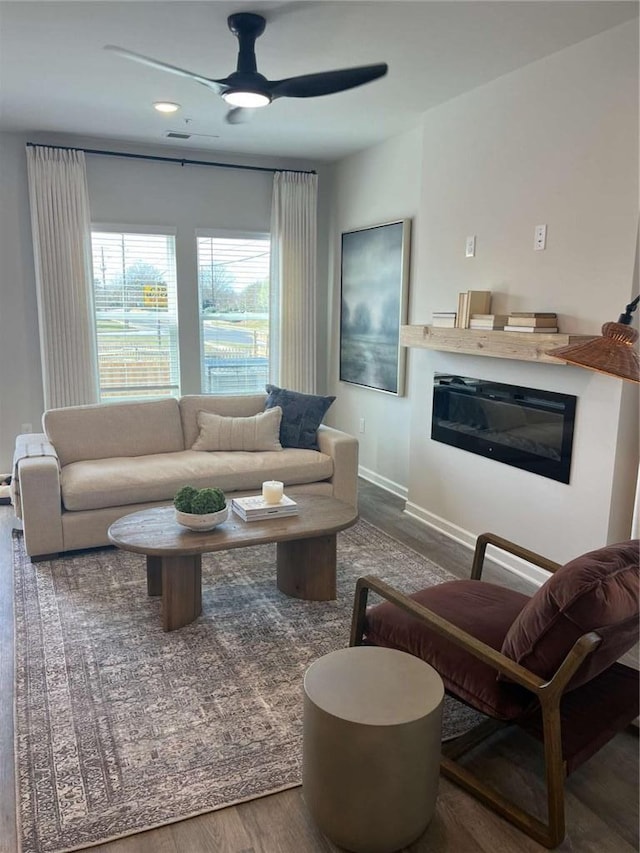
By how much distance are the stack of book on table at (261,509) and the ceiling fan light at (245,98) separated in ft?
5.99

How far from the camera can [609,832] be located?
1.82 metres

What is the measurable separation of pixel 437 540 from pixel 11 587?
2.47 meters

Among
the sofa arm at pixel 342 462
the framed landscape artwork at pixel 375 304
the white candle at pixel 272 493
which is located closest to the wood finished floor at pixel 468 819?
the white candle at pixel 272 493

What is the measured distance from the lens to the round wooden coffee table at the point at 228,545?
2770mm

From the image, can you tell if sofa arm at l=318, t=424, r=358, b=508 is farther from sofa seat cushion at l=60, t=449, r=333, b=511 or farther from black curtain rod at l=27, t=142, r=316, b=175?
black curtain rod at l=27, t=142, r=316, b=175

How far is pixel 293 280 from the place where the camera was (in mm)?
5723

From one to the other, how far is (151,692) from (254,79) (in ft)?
8.21

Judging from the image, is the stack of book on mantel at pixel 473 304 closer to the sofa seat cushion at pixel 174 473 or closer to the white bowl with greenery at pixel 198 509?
the sofa seat cushion at pixel 174 473

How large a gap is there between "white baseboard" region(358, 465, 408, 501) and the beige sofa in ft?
2.53

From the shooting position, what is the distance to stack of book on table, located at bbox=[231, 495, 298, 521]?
3059 millimetres

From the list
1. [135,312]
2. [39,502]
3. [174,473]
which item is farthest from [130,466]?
[135,312]

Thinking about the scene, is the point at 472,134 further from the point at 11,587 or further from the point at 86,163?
the point at 11,587

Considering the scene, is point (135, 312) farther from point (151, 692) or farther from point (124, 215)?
point (151, 692)

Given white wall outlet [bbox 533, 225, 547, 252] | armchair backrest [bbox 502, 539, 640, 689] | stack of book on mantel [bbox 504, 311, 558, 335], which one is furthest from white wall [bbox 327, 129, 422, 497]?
armchair backrest [bbox 502, 539, 640, 689]
